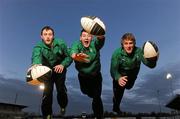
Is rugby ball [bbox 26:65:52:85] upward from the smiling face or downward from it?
downward

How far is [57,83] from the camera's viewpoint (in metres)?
12.0

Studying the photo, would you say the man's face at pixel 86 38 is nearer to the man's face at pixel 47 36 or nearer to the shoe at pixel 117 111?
the man's face at pixel 47 36

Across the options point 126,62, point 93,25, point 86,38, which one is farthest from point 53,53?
point 126,62

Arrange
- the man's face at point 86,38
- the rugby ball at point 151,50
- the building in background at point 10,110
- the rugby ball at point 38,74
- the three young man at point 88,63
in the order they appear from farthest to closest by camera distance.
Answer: the building in background at point 10,110 < the man's face at point 86,38 < the three young man at point 88,63 < the rugby ball at point 151,50 < the rugby ball at point 38,74

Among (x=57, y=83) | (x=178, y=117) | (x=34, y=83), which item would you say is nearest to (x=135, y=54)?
(x=57, y=83)

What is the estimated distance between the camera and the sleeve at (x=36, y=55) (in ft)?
38.1

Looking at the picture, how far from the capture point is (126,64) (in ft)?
39.6

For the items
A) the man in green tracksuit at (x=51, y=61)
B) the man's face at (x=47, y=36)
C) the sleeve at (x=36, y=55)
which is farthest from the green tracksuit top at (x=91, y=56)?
the sleeve at (x=36, y=55)

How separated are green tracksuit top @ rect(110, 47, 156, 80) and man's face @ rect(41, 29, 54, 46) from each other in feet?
8.36

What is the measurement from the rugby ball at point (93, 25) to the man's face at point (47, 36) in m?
1.56

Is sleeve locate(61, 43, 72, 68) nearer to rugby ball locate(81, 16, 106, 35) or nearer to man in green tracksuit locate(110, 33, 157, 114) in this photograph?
rugby ball locate(81, 16, 106, 35)

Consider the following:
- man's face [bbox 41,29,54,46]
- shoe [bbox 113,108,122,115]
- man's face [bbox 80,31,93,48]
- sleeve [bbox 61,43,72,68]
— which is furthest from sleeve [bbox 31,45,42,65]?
shoe [bbox 113,108,122,115]

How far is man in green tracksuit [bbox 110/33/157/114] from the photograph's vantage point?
11.9 metres

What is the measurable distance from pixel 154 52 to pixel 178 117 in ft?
92.6
